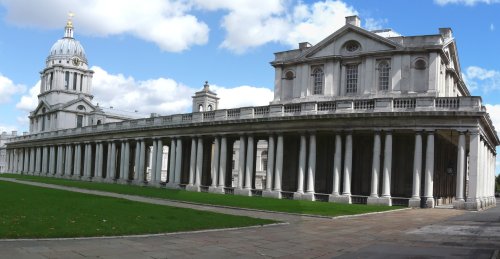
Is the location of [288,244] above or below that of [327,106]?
below

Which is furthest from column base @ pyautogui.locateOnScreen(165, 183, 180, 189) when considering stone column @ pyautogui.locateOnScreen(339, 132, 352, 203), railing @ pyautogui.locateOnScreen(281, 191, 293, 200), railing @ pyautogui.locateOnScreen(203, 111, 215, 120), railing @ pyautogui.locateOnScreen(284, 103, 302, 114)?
stone column @ pyautogui.locateOnScreen(339, 132, 352, 203)

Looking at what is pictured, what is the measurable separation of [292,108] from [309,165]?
5.51 m

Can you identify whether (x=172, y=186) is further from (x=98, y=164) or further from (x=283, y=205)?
(x=283, y=205)

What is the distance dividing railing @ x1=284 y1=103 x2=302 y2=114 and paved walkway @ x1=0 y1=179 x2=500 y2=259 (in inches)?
995

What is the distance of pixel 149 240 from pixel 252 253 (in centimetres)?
325

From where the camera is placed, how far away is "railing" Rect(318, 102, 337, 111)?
43.8 meters

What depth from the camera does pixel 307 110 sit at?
45000mm

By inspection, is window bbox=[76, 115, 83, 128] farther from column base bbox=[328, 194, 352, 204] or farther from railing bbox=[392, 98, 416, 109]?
railing bbox=[392, 98, 416, 109]

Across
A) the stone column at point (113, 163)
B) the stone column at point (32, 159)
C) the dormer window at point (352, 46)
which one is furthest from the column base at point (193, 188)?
the stone column at point (32, 159)

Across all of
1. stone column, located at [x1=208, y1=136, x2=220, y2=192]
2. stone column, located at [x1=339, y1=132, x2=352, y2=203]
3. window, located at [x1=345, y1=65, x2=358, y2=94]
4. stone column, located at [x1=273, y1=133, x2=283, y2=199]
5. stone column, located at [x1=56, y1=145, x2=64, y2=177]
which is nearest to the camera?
stone column, located at [x1=339, y1=132, x2=352, y2=203]

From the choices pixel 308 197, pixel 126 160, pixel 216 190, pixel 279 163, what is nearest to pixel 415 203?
pixel 308 197

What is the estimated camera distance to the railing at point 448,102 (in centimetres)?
3822

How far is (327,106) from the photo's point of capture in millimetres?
44281

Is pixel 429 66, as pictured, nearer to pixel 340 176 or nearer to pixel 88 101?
pixel 340 176
